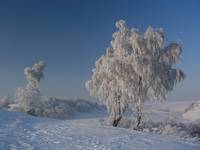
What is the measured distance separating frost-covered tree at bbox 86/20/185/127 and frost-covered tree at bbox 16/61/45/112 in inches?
888

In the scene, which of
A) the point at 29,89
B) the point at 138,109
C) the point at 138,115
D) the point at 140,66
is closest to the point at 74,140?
the point at 140,66

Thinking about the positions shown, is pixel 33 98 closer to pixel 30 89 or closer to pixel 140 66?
pixel 30 89

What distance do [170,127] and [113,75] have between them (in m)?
7.85

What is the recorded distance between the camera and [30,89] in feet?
175

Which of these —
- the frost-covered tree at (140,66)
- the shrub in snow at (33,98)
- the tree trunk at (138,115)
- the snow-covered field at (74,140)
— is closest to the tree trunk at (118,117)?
the frost-covered tree at (140,66)

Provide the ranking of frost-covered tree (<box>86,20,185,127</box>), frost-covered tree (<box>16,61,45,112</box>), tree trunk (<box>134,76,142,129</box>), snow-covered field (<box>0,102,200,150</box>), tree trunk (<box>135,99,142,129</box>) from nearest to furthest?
snow-covered field (<box>0,102,200,150</box>) < frost-covered tree (<box>86,20,185,127</box>) < tree trunk (<box>134,76,142,129</box>) < tree trunk (<box>135,99,142,129</box>) < frost-covered tree (<box>16,61,45,112</box>)

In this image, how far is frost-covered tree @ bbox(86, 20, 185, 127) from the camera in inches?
1182

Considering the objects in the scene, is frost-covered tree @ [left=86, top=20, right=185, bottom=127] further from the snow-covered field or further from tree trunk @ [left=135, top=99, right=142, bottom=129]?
the snow-covered field

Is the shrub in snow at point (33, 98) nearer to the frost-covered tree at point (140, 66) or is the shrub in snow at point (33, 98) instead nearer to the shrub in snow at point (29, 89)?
the shrub in snow at point (29, 89)

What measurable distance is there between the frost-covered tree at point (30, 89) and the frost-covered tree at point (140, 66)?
22.6m

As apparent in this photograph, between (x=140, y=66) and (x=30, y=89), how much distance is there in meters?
27.3

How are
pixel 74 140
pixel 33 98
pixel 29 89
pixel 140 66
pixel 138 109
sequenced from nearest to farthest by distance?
pixel 74 140 < pixel 140 66 < pixel 138 109 < pixel 29 89 < pixel 33 98

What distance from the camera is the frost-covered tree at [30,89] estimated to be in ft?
173

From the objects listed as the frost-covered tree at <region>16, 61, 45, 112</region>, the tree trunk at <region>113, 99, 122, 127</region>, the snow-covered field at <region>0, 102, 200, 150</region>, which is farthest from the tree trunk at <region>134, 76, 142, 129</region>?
the frost-covered tree at <region>16, 61, 45, 112</region>
